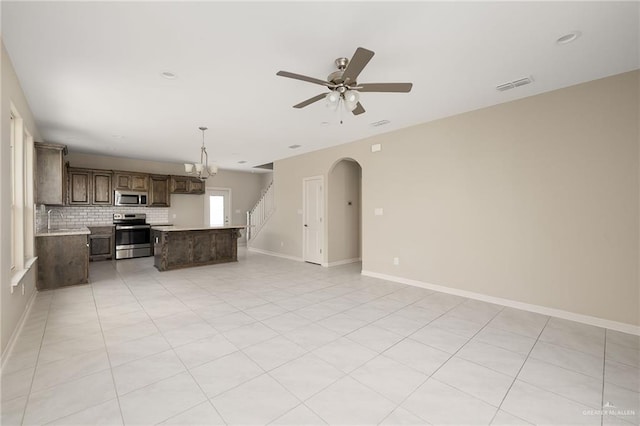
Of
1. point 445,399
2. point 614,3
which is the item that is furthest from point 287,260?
point 614,3

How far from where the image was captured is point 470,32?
7.90 feet

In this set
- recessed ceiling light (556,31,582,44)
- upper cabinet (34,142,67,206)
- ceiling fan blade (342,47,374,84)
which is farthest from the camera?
upper cabinet (34,142,67,206)

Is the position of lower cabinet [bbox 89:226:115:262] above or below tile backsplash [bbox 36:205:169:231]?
below

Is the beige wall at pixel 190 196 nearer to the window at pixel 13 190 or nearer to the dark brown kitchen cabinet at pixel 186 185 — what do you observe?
the dark brown kitchen cabinet at pixel 186 185

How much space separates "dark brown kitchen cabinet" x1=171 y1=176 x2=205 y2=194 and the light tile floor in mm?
4804

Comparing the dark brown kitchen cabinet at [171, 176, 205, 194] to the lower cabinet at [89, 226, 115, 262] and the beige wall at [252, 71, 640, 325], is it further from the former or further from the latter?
the beige wall at [252, 71, 640, 325]

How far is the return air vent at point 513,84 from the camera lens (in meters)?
3.26

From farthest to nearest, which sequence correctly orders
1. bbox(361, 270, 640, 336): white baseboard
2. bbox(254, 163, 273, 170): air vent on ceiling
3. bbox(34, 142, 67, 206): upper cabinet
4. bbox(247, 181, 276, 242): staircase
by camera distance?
bbox(254, 163, 273, 170): air vent on ceiling
bbox(247, 181, 276, 242): staircase
bbox(34, 142, 67, 206): upper cabinet
bbox(361, 270, 640, 336): white baseboard

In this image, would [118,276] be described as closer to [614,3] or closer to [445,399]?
[445,399]

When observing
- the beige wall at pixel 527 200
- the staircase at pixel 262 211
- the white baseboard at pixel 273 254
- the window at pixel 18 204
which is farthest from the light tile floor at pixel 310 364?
the staircase at pixel 262 211

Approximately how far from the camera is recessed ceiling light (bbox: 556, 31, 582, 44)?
7.93 ft

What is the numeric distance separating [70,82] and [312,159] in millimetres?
4571

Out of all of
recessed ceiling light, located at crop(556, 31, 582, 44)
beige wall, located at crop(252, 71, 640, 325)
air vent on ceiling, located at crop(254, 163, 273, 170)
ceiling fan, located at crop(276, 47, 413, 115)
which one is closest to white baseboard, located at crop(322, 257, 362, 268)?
beige wall, located at crop(252, 71, 640, 325)

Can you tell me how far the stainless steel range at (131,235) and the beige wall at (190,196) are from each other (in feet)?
3.38
